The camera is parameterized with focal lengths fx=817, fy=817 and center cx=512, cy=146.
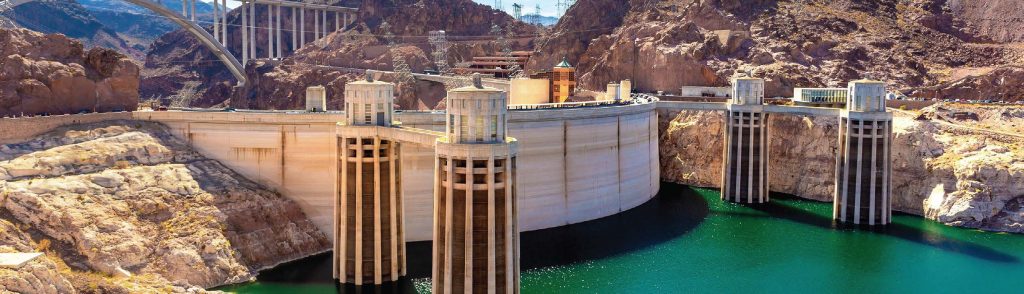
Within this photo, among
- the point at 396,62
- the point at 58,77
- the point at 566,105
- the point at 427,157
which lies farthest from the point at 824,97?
the point at 396,62

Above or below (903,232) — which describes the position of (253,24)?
above

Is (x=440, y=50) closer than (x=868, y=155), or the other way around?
(x=868, y=155)

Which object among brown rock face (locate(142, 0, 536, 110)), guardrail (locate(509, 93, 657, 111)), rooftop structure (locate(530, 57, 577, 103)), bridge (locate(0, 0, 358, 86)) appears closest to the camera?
guardrail (locate(509, 93, 657, 111))

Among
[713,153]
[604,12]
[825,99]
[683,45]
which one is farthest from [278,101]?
[825,99]

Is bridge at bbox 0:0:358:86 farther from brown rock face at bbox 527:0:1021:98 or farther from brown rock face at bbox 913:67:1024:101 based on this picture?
brown rock face at bbox 913:67:1024:101

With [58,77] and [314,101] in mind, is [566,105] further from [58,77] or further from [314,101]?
[58,77]

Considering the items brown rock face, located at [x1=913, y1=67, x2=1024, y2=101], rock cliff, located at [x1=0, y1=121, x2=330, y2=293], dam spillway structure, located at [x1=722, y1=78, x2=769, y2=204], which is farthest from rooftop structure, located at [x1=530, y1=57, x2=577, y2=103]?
rock cliff, located at [x1=0, y1=121, x2=330, y2=293]
